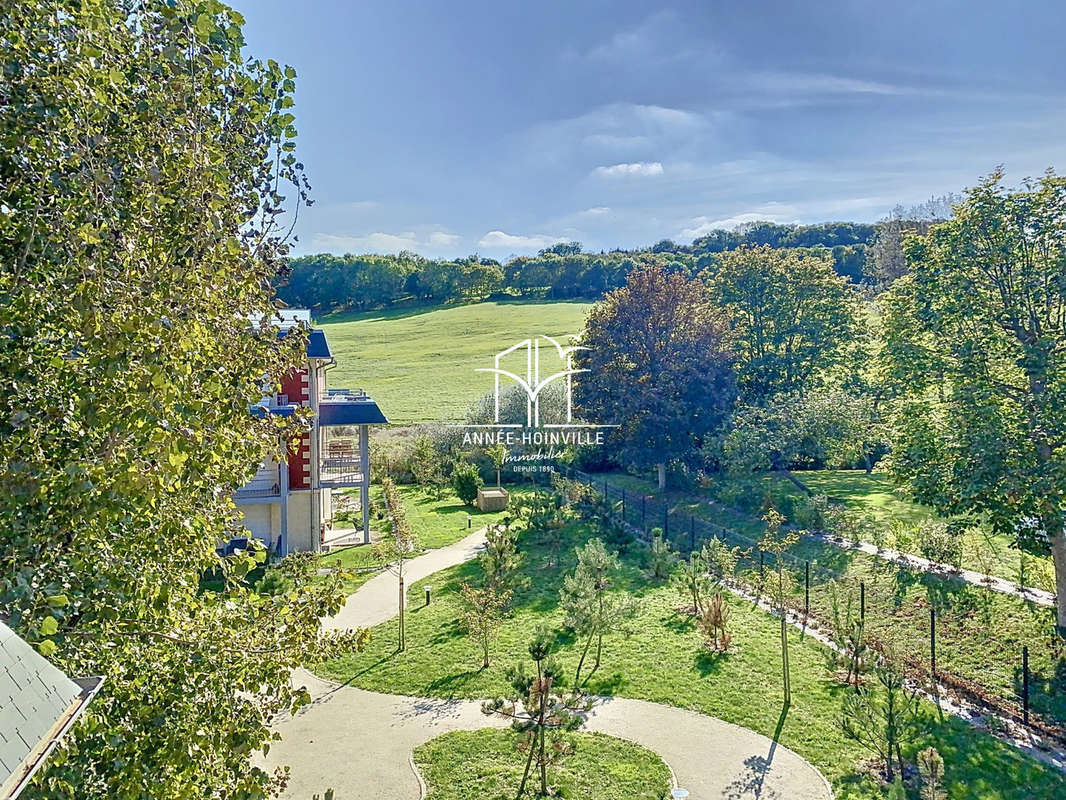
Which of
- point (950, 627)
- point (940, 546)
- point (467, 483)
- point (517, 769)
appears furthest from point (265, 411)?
point (467, 483)

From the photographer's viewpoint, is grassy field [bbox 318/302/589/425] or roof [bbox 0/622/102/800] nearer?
roof [bbox 0/622/102/800]

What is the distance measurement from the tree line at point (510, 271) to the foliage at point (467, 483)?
39357 millimetres

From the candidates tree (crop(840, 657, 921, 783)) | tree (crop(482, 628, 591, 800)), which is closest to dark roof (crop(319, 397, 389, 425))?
tree (crop(482, 628, 591, 800))

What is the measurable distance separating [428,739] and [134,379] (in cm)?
710

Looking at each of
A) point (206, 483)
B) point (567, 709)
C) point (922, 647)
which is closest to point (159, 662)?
point (206, 483)

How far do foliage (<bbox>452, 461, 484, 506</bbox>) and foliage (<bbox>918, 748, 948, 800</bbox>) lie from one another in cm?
1698

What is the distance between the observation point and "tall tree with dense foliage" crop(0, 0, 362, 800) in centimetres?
302

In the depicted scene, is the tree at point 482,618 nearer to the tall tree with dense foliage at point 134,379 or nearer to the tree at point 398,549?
the tree at point 398,549

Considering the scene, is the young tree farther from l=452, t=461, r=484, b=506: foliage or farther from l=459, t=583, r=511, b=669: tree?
l=452, t=461, r=484, b=506: foliage

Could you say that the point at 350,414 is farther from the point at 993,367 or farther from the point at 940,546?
the point at 993,367

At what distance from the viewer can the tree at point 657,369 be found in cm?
2142

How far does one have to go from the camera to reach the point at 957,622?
35.8 feet

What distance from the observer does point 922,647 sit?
10.4 meters

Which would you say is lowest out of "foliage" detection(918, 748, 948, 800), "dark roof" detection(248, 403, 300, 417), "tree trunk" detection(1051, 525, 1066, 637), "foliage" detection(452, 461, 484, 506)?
"foliage" detection(452, 461, 484, 506)
